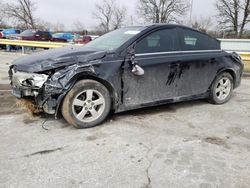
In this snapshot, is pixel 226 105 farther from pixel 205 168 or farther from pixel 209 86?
pixel 205 168

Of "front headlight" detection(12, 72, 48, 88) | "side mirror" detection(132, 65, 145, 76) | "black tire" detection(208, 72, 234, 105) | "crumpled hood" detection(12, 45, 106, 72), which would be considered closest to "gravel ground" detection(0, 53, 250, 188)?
"black tire" detection(208, 72, 234, 105)

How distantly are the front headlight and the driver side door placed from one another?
48.3 inches

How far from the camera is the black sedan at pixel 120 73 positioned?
337 cm

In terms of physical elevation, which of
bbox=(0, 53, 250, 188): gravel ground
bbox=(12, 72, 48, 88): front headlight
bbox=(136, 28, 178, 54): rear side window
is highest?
bbox=(136, 28, 178, 54): rear side window

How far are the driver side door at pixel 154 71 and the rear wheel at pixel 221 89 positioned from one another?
1109mm

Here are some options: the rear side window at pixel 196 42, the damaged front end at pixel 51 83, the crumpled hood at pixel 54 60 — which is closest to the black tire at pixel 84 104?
the damaged front end at pixel 51 83

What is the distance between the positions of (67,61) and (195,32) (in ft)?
8.66

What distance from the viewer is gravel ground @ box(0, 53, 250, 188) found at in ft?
7.89

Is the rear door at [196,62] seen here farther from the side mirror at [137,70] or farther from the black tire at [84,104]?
the black tire at [84,104]

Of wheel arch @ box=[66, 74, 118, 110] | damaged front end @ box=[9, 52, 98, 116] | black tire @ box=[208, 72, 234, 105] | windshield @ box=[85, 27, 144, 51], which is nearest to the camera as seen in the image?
damaged front end @ box=[9, 52, 98, 116]

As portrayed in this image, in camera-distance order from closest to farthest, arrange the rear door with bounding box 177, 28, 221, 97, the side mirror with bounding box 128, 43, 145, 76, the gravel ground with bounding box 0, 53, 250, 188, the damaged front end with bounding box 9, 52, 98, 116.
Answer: the gravel ground with bounding box 0, 53, 250, 188 → the damaged front end with bounding box 9, 52, 98, 116 → the side mirror with bounding box 128, 43, 145, 76 → the rear door with bounding box 177, 28, 221, 97

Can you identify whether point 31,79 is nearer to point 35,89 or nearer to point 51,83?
point 35,89

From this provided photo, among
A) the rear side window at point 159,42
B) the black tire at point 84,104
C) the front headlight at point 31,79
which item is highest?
the rear side window at point 159,42

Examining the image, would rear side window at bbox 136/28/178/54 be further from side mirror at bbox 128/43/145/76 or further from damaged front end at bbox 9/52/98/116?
damaged front end at bbox 9/52/98/116
